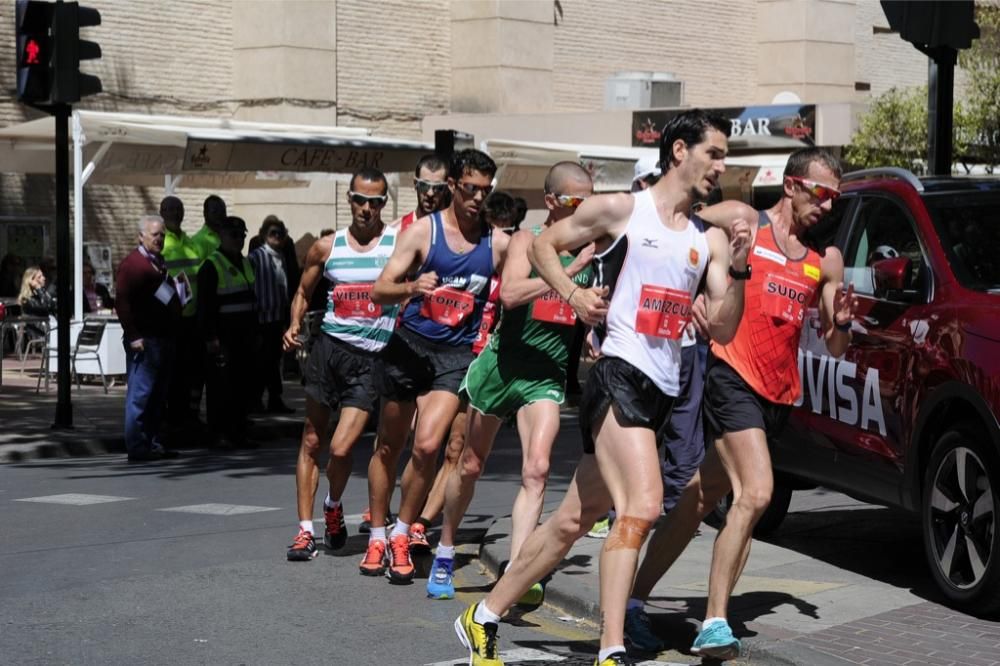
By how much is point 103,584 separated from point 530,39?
85.6 feet

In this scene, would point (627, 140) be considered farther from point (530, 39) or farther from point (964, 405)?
point (964, 405)

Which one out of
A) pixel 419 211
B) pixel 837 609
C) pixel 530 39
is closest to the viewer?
pixel 837 609

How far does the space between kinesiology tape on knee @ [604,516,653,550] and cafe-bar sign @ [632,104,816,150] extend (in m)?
25.5

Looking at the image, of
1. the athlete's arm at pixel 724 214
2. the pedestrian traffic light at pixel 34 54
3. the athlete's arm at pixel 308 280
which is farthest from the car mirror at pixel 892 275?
the pedestrian traffic light at pixel 34 54

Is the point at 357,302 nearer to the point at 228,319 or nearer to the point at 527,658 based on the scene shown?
the point at 527,658

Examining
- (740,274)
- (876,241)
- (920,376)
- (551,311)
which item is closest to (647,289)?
(740,274)

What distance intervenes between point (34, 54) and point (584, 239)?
10598 millimetres

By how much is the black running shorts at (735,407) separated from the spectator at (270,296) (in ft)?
30.7

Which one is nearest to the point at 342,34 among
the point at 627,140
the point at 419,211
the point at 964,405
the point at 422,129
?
the point at 422,129

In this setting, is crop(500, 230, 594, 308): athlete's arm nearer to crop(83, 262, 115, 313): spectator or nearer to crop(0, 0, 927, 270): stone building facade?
crop(83, 262, 115, 313): spectator

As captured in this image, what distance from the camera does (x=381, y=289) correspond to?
8148 mm

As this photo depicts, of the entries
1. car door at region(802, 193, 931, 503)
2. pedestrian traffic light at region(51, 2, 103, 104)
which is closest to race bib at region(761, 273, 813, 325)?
car door at region(802, 193, 931, 503)

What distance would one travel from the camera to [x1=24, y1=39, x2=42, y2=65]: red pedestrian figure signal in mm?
15680

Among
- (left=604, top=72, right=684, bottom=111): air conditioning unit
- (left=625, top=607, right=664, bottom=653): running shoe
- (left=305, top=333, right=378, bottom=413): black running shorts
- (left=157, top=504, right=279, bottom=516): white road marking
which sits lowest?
(left=157, top=504, right=279, bottom=516): white road marking
